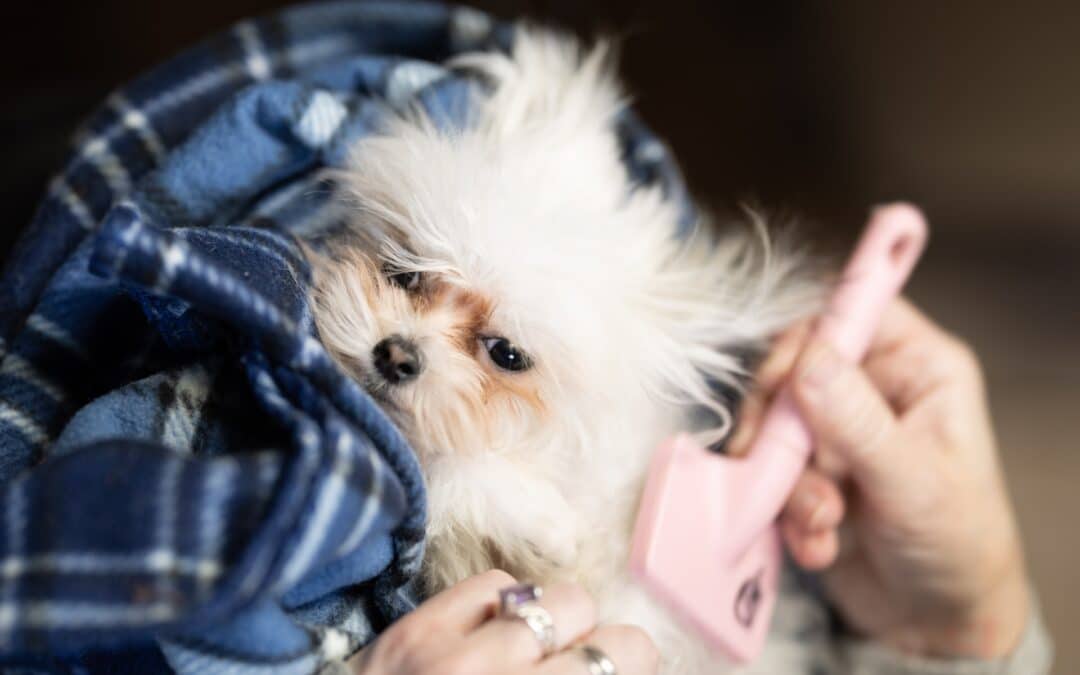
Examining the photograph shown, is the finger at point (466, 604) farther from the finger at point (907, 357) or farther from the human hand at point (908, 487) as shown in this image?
the finger at point (907, 357)

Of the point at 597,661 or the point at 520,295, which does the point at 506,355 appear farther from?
the point at 597,661

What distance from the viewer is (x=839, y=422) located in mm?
807

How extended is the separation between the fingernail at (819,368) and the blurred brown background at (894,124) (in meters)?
0.29

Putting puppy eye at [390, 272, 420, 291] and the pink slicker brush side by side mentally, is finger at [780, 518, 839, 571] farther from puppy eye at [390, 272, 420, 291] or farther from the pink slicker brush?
puppy eye at [390, 272, 420, 291]

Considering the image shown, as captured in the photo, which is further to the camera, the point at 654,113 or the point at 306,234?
the point at 654,113

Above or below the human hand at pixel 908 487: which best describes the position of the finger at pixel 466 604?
above

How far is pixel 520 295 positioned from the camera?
68 centimetres

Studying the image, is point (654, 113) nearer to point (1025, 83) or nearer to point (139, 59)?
point (1025, 83)

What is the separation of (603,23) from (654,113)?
0.14 metres

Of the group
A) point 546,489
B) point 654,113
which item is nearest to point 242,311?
point 546,489

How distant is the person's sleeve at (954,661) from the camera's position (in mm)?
913

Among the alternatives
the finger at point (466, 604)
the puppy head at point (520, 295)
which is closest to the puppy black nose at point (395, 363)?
the puppy head at point (520, 295)

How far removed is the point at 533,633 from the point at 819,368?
1.21ft

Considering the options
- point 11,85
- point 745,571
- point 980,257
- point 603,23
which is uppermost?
point 603,23
